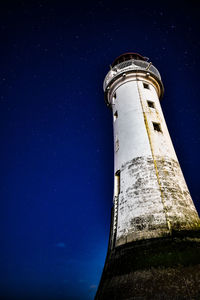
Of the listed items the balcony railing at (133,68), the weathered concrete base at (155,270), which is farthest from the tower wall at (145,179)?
the balcony railing at (133,68)

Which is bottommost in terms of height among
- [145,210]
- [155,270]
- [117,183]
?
[155,270]

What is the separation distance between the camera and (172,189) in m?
9.93

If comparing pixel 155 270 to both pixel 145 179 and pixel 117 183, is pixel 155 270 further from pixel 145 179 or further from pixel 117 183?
pixel 117 183

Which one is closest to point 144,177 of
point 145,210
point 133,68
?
point 145,210

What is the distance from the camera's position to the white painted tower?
8891 mm

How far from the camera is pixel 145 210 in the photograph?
30.5 ft

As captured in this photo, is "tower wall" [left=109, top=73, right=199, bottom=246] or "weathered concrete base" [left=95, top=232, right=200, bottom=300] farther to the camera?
"tower wall" [left=109, top=73, right=199, bottom=246]

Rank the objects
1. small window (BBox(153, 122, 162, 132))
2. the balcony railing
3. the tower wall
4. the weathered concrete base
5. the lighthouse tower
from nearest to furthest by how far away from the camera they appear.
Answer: the weathered concrete base
the lighthouse tower
the tower wall
small window (BBox(153, 122, 162, 132))
the balcony railing

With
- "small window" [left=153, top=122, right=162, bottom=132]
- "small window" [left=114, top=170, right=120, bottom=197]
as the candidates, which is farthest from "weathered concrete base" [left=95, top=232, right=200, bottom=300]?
"small window" [left=153, top=122, right=162, bottom=132]

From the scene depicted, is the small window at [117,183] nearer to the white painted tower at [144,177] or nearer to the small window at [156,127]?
the white painted tower at [144,177]

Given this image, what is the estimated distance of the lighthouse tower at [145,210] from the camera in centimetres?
702

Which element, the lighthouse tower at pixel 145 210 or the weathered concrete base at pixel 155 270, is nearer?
the weathered concrete base at pixel 155 270

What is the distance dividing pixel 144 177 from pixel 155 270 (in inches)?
182

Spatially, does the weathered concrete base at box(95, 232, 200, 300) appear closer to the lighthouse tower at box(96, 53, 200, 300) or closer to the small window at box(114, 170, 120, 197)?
the lighthouse tower at box(96, 53, 200, 300)
